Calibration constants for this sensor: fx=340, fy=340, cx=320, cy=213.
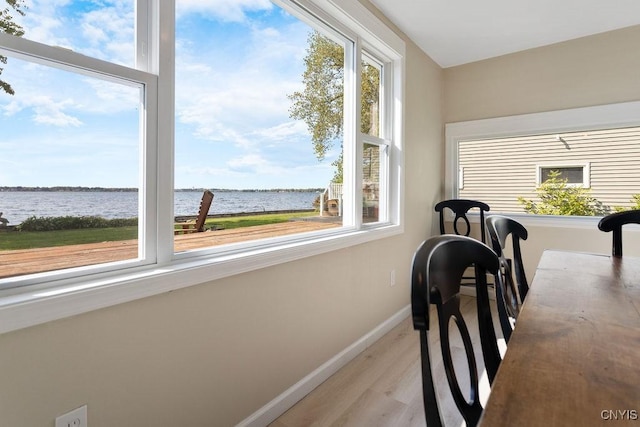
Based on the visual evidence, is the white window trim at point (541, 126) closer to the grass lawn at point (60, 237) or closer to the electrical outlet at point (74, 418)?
the grass lawn at point (60, 237)

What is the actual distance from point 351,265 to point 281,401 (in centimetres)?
94

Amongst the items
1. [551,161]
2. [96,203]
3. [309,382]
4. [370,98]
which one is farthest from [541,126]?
[96,203]

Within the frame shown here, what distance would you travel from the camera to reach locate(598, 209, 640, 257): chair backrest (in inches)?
69.0

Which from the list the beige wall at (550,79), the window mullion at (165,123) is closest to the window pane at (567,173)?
the beige wall at (550,79)

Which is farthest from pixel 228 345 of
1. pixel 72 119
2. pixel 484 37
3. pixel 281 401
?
pixel 484 37

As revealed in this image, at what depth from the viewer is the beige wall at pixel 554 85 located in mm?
2877

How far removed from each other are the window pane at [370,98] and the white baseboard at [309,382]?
1567 mm

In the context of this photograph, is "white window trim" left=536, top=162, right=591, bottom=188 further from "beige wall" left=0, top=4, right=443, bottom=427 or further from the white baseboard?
the white baseboard

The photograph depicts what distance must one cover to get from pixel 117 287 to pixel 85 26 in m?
0.87

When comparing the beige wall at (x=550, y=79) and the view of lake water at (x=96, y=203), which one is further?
the beige wall at (x=550, y=79)

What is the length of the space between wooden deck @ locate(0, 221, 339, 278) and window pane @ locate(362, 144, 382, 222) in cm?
119

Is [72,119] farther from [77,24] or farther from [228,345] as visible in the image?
[228,345]

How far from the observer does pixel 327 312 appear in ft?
6.88

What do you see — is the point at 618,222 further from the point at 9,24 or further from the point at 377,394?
the point at 9,24
